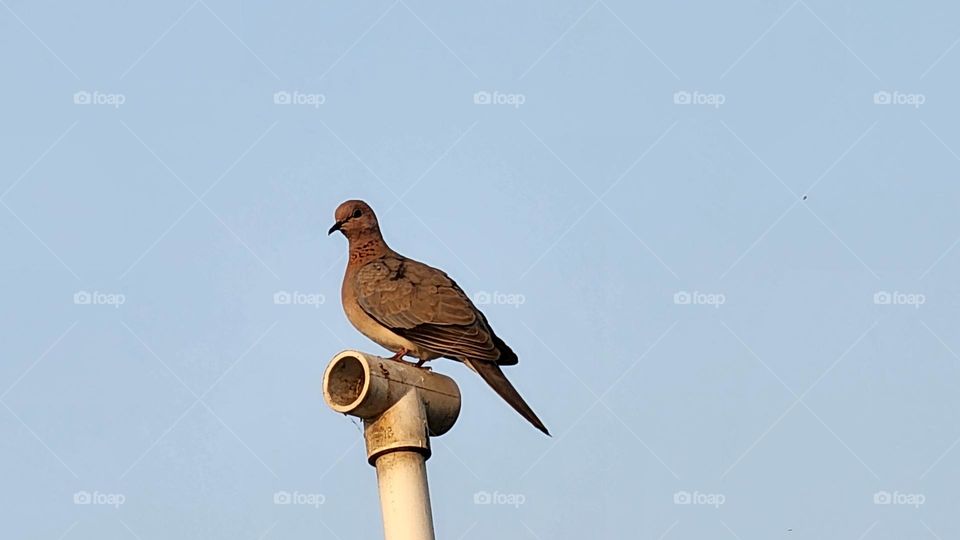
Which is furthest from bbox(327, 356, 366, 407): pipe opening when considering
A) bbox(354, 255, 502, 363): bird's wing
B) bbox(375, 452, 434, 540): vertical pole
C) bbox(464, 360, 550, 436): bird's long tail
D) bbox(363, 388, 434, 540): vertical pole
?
bbox(354, 255, 502, 363): bird's wing

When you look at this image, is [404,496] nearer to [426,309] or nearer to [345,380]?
[345,380]

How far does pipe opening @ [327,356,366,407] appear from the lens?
18.6 ft

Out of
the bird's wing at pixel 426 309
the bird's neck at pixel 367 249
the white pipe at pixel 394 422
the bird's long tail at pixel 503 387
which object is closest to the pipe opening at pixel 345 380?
the white pipe at pixel 394 422

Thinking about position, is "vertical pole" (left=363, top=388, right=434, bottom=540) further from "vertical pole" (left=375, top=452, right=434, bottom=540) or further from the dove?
the dove

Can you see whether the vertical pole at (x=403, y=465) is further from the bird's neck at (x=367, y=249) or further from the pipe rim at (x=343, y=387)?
the bird's neck at (x=367, y=249)

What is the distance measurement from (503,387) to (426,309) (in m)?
0.98

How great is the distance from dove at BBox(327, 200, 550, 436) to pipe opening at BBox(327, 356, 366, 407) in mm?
1762

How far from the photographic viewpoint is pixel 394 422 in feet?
18.4

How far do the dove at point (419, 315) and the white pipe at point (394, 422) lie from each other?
1583 mm

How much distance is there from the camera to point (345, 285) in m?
8.91

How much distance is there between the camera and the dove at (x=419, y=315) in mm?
7801

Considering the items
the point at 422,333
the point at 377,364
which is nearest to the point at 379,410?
the point at 377,364

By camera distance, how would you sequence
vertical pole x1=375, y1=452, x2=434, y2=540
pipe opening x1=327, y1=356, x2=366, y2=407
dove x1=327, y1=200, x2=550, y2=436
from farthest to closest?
dove x1=327, y1=200, x2=550, y2=436
pipe opening x1=327, y1=356, x2=366, y2=407
vertical pole x1=375, y1=452, x2=434, y2=540

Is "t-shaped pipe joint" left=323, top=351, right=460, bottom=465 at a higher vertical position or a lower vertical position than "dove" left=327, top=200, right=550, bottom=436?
lower
